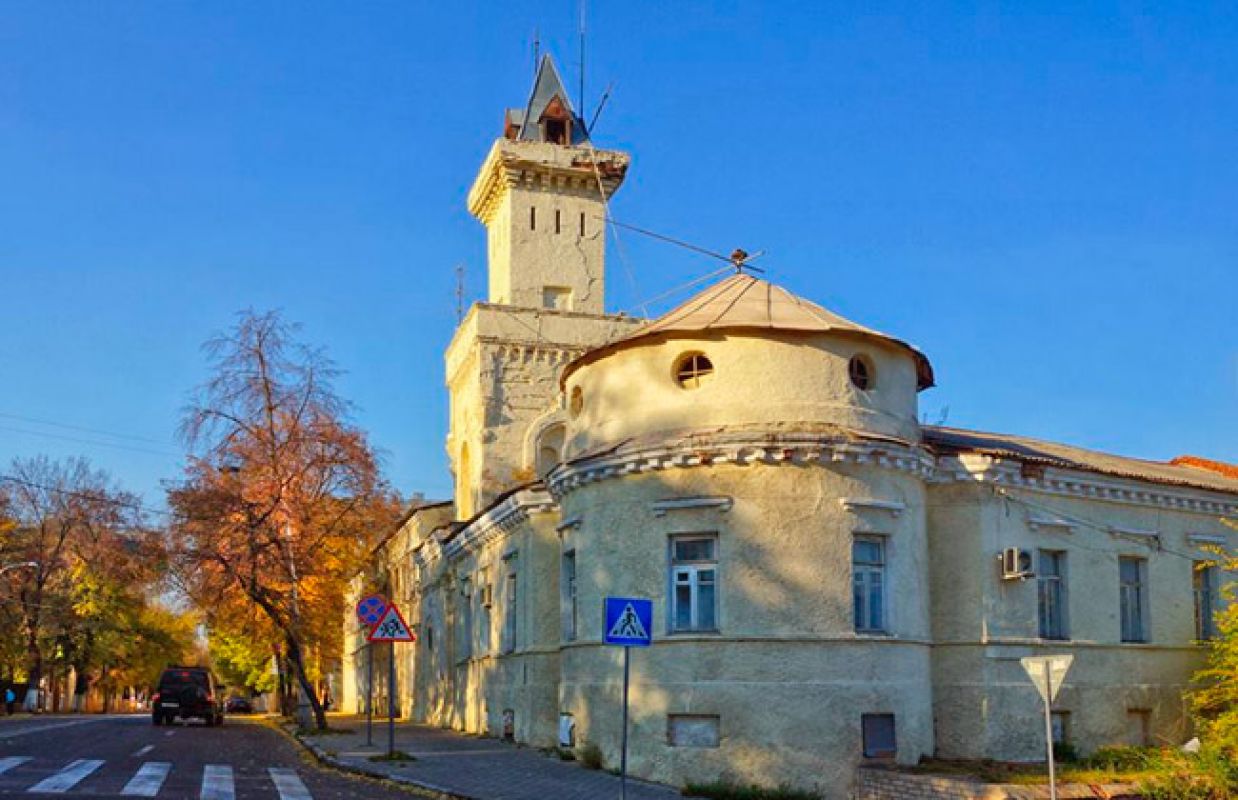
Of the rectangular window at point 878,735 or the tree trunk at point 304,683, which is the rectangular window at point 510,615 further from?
the rectangular window at point 878,735

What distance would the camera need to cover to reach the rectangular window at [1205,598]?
23844 mm

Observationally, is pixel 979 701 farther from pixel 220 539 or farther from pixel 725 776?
pixel 220 539

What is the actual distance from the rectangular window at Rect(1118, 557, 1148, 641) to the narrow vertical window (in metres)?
11.6

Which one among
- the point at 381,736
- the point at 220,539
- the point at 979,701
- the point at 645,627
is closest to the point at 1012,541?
the point at 979,701

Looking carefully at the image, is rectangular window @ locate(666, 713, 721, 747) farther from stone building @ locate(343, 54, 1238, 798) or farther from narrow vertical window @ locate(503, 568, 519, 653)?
narrow vertical window @ locate(503, 568, 519, 653)

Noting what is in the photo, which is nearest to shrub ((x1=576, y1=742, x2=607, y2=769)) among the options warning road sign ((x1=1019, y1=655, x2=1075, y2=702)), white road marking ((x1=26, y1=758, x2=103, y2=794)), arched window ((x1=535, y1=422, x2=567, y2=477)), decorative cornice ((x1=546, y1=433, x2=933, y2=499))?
decorative cornice ((x1=546, y1=433, x2=933, y2=499))

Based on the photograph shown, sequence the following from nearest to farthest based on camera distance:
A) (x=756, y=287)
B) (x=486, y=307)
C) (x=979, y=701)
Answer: (x=979, y=701) → (x=756, y=287) → (x=486, y=307)

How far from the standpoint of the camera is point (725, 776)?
1756 centimetres

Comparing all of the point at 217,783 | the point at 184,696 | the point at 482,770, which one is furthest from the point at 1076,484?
the point at 184,696

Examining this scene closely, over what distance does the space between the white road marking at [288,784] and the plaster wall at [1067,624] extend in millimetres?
9478

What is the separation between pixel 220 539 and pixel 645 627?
68.7ft

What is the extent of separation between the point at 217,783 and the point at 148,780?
962 millimetres

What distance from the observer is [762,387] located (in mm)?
18797

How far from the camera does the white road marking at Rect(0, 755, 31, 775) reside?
19.0m
